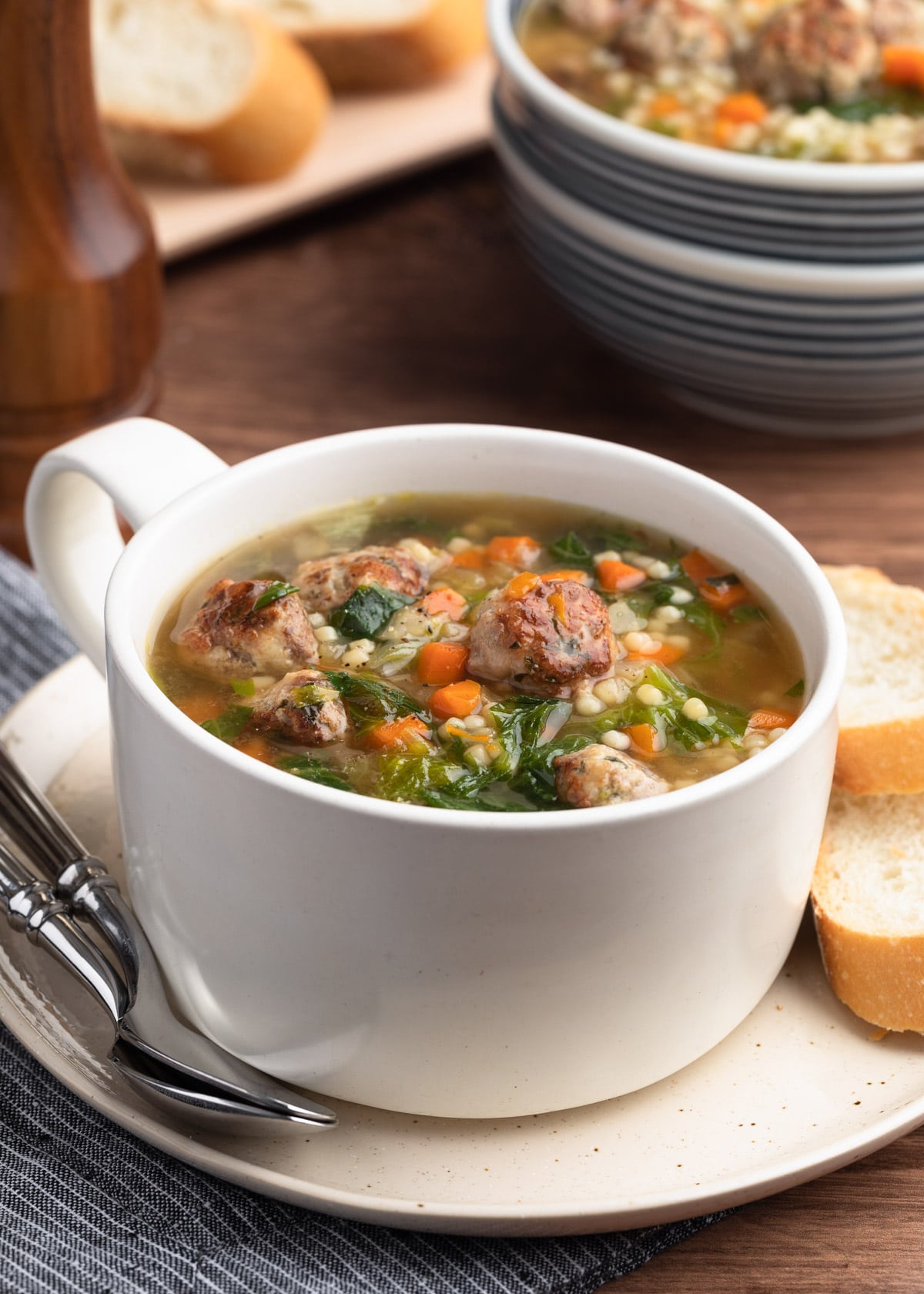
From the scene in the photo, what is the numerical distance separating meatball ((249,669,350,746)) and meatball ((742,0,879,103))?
261 cm

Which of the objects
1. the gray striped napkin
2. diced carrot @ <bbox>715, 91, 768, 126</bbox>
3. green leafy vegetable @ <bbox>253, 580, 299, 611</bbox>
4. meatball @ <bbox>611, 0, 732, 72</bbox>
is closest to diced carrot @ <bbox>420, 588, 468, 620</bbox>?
green leafy vegetable @ <bbox>253, 580, 299, 611</bbox>

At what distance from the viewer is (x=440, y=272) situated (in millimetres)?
4758

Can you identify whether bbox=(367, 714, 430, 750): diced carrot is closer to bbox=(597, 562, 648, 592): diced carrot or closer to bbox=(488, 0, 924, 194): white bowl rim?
bbox=(597, 562, 648, 592): diced carrot

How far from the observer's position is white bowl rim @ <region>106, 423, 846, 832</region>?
5.69 feet

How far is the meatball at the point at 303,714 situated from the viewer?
81.1 inches

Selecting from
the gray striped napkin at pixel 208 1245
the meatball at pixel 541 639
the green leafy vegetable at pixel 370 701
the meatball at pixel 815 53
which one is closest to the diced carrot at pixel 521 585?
the meatball at pixel 541 639

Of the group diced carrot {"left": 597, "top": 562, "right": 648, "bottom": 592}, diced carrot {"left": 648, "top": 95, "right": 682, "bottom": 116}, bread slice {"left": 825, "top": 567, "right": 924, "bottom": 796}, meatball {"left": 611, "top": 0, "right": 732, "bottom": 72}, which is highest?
diced carrot {"left": 597, "top": 562, "right": 648, "bottom": 592}

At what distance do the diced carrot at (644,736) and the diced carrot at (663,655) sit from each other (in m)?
0.18

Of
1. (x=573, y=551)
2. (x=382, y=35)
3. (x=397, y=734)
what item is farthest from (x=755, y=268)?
(x=382, y=35)

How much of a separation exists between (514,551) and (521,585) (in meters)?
0.25

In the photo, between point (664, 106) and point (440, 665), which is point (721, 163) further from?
point (440, 665)

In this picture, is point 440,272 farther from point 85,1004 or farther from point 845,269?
point 85,1004

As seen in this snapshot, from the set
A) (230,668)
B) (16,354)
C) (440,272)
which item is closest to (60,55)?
(16,354)

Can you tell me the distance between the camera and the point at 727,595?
2.36 metres
